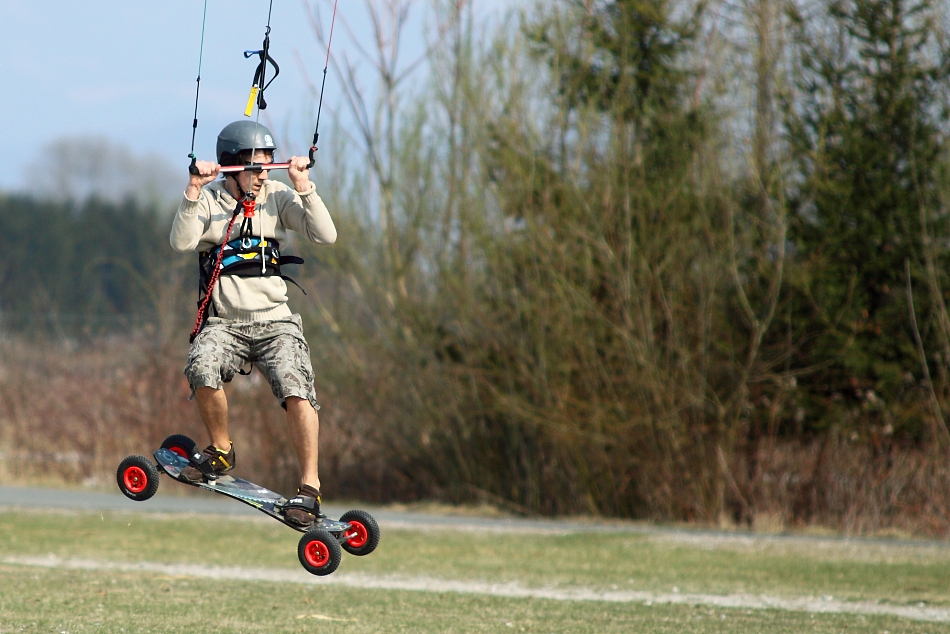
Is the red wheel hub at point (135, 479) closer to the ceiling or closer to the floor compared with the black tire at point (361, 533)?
closer to the ceiling

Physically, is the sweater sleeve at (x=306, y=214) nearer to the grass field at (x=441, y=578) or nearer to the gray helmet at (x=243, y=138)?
the gray helmet at (x=243, y=138)

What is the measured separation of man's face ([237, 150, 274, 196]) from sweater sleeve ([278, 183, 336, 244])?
161mm

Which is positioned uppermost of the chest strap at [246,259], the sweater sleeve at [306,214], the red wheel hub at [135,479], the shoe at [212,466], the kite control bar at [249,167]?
the kite control bar at [249,167]

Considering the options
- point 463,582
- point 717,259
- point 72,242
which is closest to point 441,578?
point 463,582

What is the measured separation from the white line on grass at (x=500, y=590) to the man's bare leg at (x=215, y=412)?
6127 millimetres

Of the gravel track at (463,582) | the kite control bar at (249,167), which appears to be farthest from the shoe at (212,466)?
the gravel track at (463,582)

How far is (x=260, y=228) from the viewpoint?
22.3ft

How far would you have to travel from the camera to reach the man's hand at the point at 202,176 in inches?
251

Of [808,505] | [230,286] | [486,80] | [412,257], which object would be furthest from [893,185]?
[230,286]

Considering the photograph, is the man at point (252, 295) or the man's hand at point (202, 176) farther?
the man at point (252, 295)

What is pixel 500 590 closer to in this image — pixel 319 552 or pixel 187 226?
pixel 319 552

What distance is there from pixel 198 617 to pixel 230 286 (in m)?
4.51

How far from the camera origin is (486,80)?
19359 millimetres

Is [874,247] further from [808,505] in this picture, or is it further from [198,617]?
[198,617]
